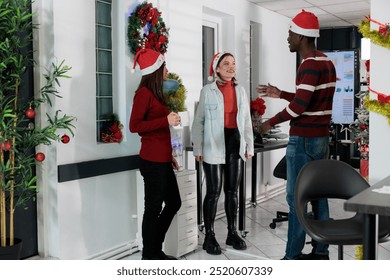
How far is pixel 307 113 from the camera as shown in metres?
3.38

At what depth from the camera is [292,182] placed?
134 inches

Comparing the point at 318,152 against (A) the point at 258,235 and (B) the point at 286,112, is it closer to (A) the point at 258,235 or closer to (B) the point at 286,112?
(B) the point at 286,112

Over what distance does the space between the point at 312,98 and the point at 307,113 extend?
0.34ft

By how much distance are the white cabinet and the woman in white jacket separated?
0.35 ft

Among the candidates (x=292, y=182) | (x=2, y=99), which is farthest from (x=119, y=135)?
(x=292, y=182)

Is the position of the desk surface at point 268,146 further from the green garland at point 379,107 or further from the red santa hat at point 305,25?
the green garland at point 379,107

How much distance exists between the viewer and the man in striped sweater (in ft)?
10.9

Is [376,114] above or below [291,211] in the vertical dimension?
above

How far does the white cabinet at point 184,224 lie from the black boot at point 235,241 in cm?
29

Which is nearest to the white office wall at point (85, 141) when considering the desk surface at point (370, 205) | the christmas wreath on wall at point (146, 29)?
the christmas wreath on wall at point (146, 29)

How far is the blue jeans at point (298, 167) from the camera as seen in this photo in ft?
11.1

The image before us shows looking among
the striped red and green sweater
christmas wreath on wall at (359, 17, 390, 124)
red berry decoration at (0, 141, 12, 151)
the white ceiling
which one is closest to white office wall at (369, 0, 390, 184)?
christmas wreath on wall at (359, 17, 390, 124)
